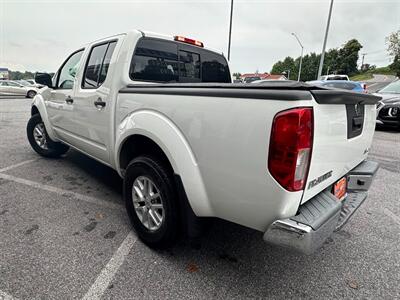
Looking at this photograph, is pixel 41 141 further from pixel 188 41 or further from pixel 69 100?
pixel 188 41

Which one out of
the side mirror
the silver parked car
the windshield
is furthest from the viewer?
the silver parked car

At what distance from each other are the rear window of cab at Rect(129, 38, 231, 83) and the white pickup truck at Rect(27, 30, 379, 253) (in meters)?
0.01

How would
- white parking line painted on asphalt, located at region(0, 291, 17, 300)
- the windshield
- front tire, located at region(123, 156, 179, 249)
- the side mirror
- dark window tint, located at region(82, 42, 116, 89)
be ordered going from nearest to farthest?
white parking line painted on asphalt, located at region(0, 291, 17, 300), front tire, located at region(123, 156, 179, 249), dark window tint, located at region(82, 42, 116, 89), the side mirror, the windshield

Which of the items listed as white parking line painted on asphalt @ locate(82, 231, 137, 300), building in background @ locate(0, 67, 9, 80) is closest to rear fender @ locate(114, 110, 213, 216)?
white parking line painted on asphalt @ locate(82, 231, 137, 300)

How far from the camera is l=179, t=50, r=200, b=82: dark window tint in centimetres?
304

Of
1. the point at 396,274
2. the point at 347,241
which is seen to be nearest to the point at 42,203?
the point at 347,241

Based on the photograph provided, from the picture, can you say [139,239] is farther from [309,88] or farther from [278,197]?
[309,88]

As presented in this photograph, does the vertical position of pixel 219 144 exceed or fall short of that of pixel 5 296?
it exceeds it

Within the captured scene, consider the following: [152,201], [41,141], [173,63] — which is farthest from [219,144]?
[41,141]

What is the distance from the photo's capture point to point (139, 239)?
240 cm

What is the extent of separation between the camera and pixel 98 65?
116 inches

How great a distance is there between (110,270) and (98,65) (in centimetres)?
Result: 221

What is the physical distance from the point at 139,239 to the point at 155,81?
1.65m

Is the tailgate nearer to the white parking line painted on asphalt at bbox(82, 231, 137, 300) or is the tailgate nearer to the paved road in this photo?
the white parking line painted on asphalt at bbox(82, 231, 137, 300)
